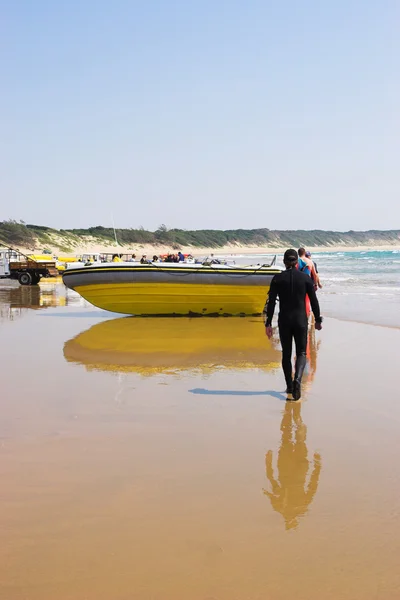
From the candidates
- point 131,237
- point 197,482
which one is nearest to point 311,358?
point 197,482

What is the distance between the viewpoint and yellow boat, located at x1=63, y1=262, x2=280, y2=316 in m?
14.4

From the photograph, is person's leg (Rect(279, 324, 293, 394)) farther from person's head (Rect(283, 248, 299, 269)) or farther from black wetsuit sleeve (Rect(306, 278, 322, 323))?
person's head (Rect(283, 248, 299, 269))

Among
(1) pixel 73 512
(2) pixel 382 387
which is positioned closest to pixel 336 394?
(2) pixel 382 387

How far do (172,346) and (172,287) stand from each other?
4056 mm

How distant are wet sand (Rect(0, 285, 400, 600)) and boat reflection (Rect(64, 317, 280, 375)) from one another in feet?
0.70

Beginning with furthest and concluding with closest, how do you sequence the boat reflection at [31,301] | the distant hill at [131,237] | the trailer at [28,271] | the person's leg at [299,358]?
the distant hill at [131,237]
the trailer at [28,271]
the boat reflection at [31,301]
the person's leg at [299,358]

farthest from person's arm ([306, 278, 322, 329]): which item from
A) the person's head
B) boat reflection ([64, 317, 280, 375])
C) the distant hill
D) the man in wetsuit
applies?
the distant hill

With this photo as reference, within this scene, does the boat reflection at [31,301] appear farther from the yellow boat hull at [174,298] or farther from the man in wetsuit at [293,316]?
the man in wetsuit at [293,316]

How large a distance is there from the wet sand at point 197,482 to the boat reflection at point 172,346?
212 millimetres

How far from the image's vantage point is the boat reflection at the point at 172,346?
29.2 ft

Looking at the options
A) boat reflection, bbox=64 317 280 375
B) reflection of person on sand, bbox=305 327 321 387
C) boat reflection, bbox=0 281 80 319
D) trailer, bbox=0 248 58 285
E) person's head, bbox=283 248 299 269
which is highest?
person's head, bbox=283 248 299 269

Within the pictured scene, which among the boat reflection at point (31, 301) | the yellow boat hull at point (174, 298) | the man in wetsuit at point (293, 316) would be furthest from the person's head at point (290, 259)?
the boat reflection at point (31, 301)

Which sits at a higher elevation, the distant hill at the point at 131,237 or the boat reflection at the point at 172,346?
the distant hill at the point at 131,237

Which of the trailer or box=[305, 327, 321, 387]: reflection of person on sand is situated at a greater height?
the trailer
